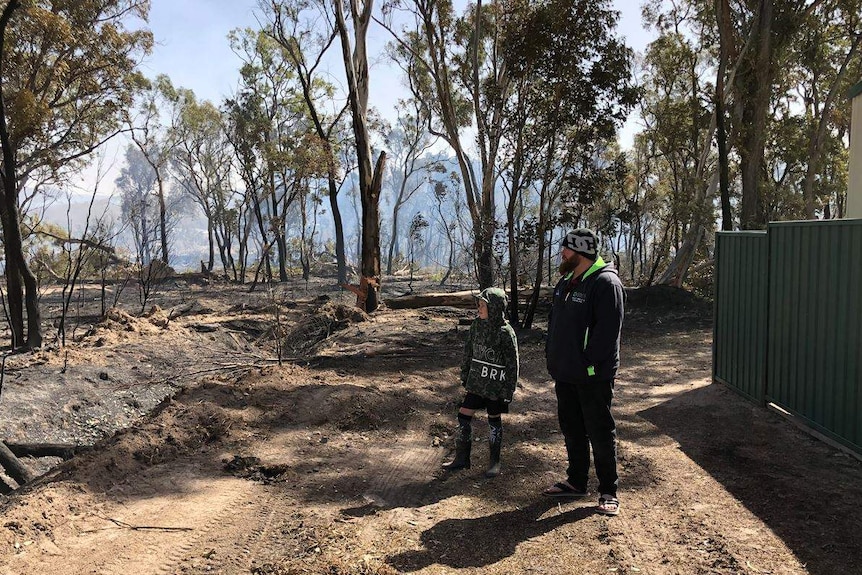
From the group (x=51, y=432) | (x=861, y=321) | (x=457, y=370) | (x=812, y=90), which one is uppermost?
(x=812, y=90)

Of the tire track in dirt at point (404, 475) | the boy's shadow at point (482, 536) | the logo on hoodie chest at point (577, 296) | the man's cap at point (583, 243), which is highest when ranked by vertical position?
the man's cap at point (583, 243)

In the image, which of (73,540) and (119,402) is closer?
(73,540)

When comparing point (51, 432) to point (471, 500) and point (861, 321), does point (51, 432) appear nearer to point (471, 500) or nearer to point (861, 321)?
point (471, 500)

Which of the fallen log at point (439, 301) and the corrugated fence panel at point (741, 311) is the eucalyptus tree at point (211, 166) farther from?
the corrugated fence panel at point (741, 311)

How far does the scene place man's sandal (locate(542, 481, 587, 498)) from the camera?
4398 millimetres

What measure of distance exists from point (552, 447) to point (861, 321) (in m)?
2.78

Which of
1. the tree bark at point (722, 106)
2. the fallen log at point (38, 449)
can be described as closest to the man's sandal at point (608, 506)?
the fallen log at point (38, 449)

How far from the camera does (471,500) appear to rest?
4492 millimetres

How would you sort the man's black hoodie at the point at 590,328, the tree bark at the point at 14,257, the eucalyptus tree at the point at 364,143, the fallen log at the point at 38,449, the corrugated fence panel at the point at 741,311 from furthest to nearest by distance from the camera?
the eucalyptus tree at the point at 364,143, the tree bark at the point at 14,257, the fallen log at the point at 38,449, the corrugated fence panel at the point at 741,311, the man's black hoodie at the point at 590,328

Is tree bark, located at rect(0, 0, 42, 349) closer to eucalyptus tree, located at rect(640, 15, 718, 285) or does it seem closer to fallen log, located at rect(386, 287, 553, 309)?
fallen log, located at rect(386, 287, 553, 309)

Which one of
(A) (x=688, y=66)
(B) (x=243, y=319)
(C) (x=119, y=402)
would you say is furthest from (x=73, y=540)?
(A) (x=688, y=66)

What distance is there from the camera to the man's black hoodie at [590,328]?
12.7 feet

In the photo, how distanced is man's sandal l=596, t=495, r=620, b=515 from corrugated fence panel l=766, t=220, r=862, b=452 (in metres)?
2.35

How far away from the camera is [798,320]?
581 cm
